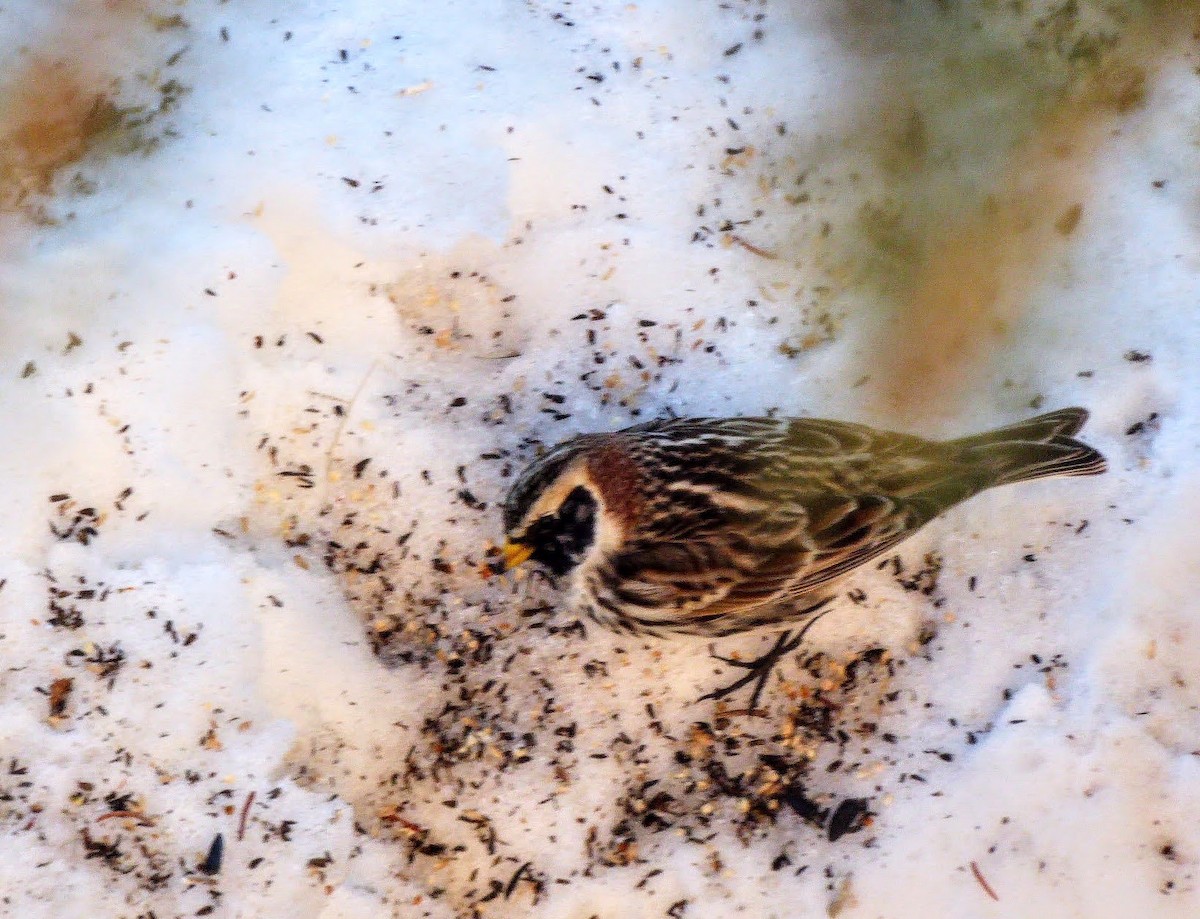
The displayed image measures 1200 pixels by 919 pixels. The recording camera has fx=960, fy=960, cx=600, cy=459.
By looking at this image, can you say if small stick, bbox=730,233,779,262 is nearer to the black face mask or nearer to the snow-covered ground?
the snow-covered ground

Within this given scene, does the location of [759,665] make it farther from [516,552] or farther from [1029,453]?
[1029,453]

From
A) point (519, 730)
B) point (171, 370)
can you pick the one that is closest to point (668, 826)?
point (519, 730)

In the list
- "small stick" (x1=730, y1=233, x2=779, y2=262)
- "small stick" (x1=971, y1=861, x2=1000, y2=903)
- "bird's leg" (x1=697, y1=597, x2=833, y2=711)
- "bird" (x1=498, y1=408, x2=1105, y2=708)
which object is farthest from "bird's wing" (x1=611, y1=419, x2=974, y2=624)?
"small stick" (x1=971, y1=861, x2=1000, y2=903)

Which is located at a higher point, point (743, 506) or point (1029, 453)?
point (1029, 453)

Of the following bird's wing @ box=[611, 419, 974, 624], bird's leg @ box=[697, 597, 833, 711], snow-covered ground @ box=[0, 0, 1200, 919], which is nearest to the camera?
bird's wing @ box=[611, 419, 974, 624]

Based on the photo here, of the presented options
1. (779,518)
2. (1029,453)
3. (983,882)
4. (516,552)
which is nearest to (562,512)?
(516,552)

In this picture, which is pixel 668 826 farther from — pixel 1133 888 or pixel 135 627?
pixel 135 627
